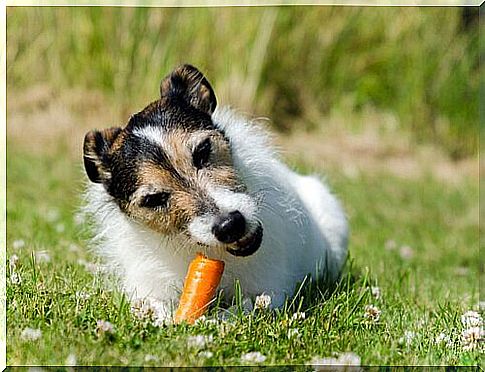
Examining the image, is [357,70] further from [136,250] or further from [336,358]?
[336,358]

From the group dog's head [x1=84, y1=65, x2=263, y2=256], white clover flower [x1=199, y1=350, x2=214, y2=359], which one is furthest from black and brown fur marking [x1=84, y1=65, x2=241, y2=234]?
white clover flower [x1=199, y1=350, x2=214, y2=359]

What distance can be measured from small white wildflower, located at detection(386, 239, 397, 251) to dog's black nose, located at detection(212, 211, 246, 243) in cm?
422

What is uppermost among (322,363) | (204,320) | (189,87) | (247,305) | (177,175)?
(189,87)

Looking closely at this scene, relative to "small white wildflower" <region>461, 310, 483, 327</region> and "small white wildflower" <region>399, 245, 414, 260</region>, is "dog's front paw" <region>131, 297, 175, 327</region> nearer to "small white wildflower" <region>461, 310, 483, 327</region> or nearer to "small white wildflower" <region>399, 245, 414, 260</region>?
"small white wildflower" <region>461, 310, 483, 327</region>

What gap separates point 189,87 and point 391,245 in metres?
→ 4.11

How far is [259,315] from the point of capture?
468 centimetres

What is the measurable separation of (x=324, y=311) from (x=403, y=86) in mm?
8645

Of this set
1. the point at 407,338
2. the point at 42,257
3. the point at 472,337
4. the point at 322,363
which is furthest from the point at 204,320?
the point at 42,257

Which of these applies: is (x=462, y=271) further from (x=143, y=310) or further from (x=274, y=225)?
(x=143, y=310)

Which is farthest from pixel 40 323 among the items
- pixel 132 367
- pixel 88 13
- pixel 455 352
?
pixel 88 13

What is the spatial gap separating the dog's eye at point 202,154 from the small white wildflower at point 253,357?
114 cm

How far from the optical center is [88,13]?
11.7 m

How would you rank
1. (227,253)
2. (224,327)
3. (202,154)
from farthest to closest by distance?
(227,253) < (202,154) < (224,327)

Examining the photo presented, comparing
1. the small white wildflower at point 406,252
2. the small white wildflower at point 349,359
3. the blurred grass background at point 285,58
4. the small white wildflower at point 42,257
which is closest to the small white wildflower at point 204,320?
the small white wildflower at point 349,359
